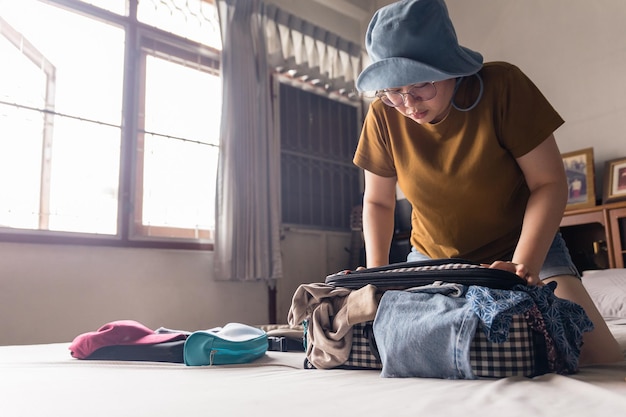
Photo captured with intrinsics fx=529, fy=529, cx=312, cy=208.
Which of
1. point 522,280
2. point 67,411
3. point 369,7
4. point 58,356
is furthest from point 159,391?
point 369,7

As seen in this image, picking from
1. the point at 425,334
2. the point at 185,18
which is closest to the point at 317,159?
the point at 185,18

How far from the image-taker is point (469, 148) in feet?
4.03

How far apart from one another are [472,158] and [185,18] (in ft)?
10.1

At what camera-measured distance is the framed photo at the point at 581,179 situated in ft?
9.57

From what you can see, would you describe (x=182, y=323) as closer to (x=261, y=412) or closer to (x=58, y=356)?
(x=58, y=356)

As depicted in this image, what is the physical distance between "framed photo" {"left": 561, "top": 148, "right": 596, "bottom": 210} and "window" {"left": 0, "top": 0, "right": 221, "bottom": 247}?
228cm

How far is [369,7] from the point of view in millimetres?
4742

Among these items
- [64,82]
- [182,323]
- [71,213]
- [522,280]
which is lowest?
[182,323]

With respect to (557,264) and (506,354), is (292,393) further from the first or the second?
(557,264)

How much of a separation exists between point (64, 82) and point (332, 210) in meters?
2.17

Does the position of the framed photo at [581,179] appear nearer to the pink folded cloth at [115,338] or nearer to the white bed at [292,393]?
the white bed at [292,393]

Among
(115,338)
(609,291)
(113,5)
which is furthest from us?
(113,5)

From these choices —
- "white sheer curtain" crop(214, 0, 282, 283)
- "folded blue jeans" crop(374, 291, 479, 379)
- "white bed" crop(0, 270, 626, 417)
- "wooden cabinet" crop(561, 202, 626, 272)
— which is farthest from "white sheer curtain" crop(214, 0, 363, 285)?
"folded blue jeans" crop(374, 291, 479, 379)

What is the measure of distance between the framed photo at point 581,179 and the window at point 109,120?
228 centimetres
